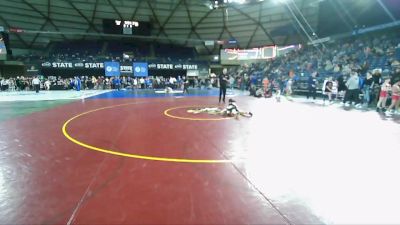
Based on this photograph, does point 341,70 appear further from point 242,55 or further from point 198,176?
point 242,55

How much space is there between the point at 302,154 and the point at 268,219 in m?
2.35

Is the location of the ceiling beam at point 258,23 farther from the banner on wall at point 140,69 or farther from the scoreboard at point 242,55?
the banner on wall at point 140,69

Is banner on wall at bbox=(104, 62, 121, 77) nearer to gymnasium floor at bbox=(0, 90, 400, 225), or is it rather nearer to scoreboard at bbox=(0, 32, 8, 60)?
scoreboard at bbox=(0, 32, 8, 60)

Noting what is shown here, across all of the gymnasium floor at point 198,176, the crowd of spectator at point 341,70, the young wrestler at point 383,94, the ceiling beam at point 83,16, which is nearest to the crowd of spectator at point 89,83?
the ceiling beam at point 83,16

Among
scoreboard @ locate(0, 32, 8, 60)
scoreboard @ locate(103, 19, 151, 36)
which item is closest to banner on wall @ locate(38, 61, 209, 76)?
scoreboard @ locate(0, 32, 8, 60)

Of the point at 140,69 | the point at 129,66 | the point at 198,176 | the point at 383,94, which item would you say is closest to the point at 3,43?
the point at 129,66

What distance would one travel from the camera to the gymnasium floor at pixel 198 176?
2635 mm

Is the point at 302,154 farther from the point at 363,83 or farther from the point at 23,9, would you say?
the point at 23,9

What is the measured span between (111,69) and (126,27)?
18.0 feet

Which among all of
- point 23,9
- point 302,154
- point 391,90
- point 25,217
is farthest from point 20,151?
point 23,9

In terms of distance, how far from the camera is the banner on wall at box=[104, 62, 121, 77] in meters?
30.5

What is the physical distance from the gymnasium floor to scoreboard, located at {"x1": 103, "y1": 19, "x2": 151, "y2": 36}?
27.5 meters

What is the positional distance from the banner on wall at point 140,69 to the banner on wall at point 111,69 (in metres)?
1.86

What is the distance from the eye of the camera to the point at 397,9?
18.4 m
